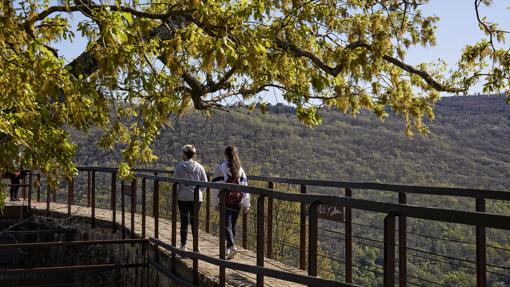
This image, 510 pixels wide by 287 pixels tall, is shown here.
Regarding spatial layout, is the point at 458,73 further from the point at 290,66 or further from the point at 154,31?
the point at 154,31

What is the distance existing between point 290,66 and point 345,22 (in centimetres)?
117

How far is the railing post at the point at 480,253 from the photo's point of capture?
5871 mm

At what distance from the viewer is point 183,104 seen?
1154cm

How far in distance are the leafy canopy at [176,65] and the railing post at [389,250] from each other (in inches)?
93.0

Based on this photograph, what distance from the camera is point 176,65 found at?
26.3ft

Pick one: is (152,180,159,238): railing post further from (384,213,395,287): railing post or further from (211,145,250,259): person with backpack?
(384,213,395,287): railing post

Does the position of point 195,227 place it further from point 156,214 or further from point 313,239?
point 313,239

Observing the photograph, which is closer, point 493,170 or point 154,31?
point 154,31

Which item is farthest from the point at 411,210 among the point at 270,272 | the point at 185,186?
the point at 185,186

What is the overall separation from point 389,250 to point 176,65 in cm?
378

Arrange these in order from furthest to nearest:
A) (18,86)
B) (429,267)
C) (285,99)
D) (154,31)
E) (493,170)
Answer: (493,170) → (429,267) → (285,99) → (154,31) → (18,86)

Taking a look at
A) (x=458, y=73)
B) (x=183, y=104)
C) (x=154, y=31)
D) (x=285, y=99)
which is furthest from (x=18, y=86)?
(x=458, y=73)

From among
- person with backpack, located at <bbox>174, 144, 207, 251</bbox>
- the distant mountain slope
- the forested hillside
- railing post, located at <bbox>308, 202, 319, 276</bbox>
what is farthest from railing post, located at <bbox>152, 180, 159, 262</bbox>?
the distant mountain slope

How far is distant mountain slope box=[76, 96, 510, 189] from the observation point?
114400 millimetres
